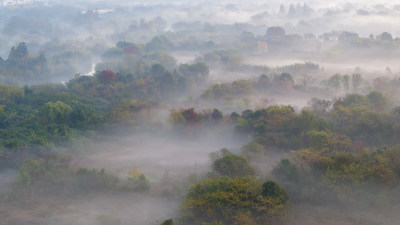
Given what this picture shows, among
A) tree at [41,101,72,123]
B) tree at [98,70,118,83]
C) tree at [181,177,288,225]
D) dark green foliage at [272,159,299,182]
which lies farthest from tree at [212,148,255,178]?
tree at [98,70,118,83]

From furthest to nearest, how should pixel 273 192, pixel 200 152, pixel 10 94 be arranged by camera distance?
pixel 10 94 < pixel 200 152 < pixel 273 192

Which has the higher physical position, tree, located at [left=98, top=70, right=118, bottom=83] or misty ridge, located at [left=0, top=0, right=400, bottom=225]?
tree, located at [left=98, top=70, right=118, bottom=83]

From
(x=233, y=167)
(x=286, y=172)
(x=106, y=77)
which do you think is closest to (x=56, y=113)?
(x=106, y=77)

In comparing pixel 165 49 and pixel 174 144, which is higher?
pixel 165 49

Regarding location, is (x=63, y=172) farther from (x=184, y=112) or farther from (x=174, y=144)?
(x=184, y=112)

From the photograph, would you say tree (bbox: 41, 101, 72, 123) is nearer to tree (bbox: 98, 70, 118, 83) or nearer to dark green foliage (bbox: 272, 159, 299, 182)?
tree (bbox: 98, 70, 118, 83)

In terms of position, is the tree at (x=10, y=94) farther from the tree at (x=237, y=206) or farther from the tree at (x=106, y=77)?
the tree at (x=237, y=206)

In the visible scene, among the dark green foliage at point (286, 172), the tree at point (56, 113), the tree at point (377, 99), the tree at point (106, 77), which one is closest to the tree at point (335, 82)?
the tree at point (377, 99)

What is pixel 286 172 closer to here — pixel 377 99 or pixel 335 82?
pixel 377 99

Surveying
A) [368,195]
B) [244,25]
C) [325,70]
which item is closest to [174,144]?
[368,195]

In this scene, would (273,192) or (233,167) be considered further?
(233,167)

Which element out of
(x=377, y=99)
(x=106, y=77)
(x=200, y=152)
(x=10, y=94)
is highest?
(x=106, y=77)
